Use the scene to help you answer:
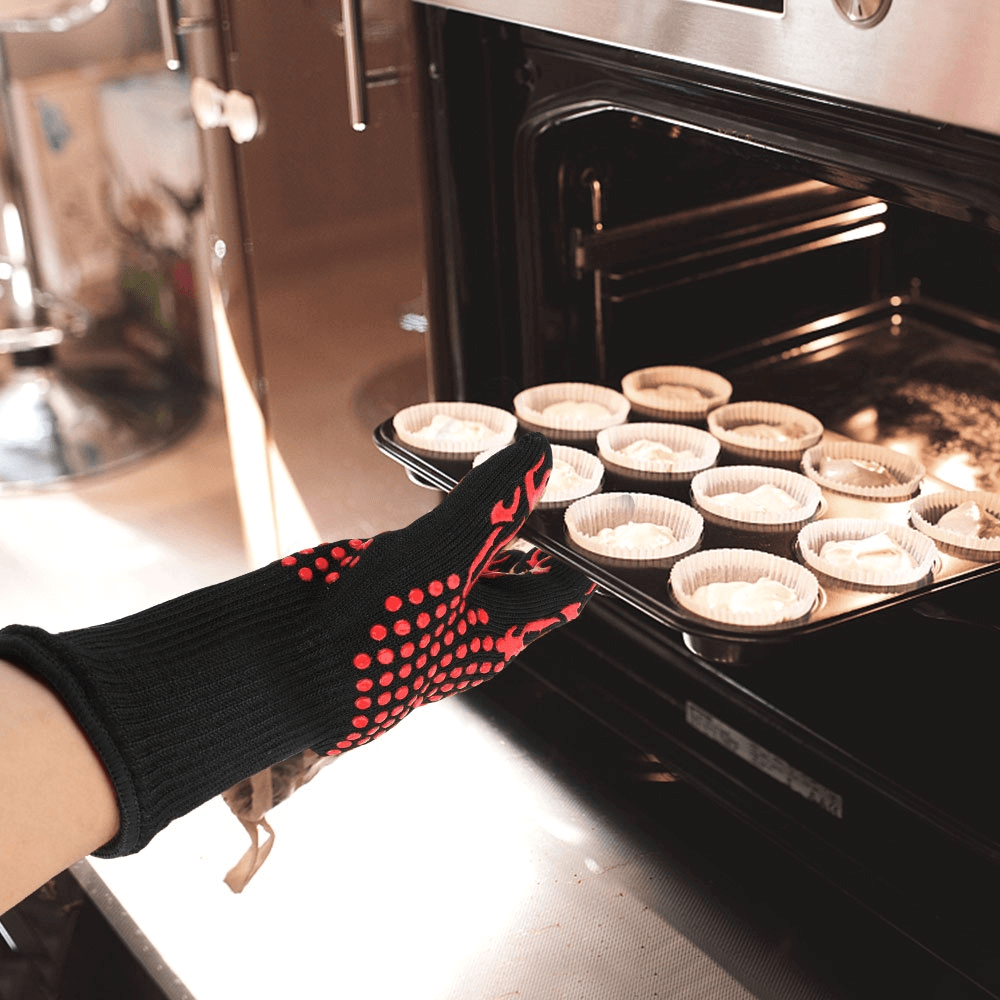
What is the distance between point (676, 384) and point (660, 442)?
0.26ft

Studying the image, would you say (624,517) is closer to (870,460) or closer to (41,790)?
(870,460)

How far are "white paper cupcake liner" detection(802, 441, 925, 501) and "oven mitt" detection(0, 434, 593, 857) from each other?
0.72 ft

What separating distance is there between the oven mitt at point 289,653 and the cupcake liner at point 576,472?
92mm

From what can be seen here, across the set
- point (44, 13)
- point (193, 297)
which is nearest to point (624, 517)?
point (44, 13)

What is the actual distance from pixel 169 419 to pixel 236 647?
1.81m

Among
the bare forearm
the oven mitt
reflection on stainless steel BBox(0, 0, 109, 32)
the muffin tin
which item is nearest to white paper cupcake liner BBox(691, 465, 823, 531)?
the muffin tin

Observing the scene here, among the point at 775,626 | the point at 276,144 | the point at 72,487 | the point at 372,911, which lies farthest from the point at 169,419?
the point at 775,626

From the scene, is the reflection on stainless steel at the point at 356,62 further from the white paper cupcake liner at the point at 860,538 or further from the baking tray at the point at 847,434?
the white paper cupcake liner at the point at 860,538

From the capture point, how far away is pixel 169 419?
246cm

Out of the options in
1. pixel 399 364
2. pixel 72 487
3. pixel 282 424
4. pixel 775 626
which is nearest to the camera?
pixel 775 626

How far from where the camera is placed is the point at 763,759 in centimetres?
88

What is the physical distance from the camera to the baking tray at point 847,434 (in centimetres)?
74

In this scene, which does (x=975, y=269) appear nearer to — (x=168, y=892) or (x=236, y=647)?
(x=236, y=647)

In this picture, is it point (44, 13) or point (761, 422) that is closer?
point (761, 422)
